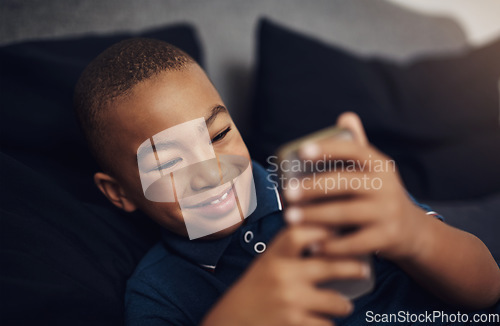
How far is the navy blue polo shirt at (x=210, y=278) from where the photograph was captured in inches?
19.2

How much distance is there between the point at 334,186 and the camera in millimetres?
272

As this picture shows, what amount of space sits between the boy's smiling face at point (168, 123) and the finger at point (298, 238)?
0.21 meters

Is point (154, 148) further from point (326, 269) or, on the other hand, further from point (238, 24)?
point (238, 24)

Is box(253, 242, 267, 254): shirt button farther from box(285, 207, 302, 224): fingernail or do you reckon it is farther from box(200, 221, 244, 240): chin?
box(285, 207, 302, 224): fingernail

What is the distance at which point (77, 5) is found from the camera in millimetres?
868

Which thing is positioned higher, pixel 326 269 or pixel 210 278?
pixel 326 269

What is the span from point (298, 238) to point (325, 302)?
6 cm

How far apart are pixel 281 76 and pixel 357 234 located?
0.69 m

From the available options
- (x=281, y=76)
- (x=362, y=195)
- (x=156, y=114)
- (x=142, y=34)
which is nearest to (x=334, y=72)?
(x=281, y=76)

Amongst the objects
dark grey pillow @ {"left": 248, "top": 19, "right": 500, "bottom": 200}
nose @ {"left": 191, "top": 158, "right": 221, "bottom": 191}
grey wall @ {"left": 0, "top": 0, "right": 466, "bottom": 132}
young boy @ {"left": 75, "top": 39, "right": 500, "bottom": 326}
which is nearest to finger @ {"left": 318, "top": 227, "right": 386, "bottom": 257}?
young boy @ {"left": 75, "top": 39, "right": 500, "bottom": 326}

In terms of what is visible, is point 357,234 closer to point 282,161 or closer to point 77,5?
point 282,161

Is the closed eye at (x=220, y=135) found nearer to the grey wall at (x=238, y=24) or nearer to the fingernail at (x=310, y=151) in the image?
the fingernail at (x=310, y=151)

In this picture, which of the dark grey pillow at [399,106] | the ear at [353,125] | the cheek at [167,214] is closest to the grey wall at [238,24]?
the dark grey pillow at [399,106]

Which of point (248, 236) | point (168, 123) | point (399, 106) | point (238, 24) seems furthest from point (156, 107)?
point (399, 106)
